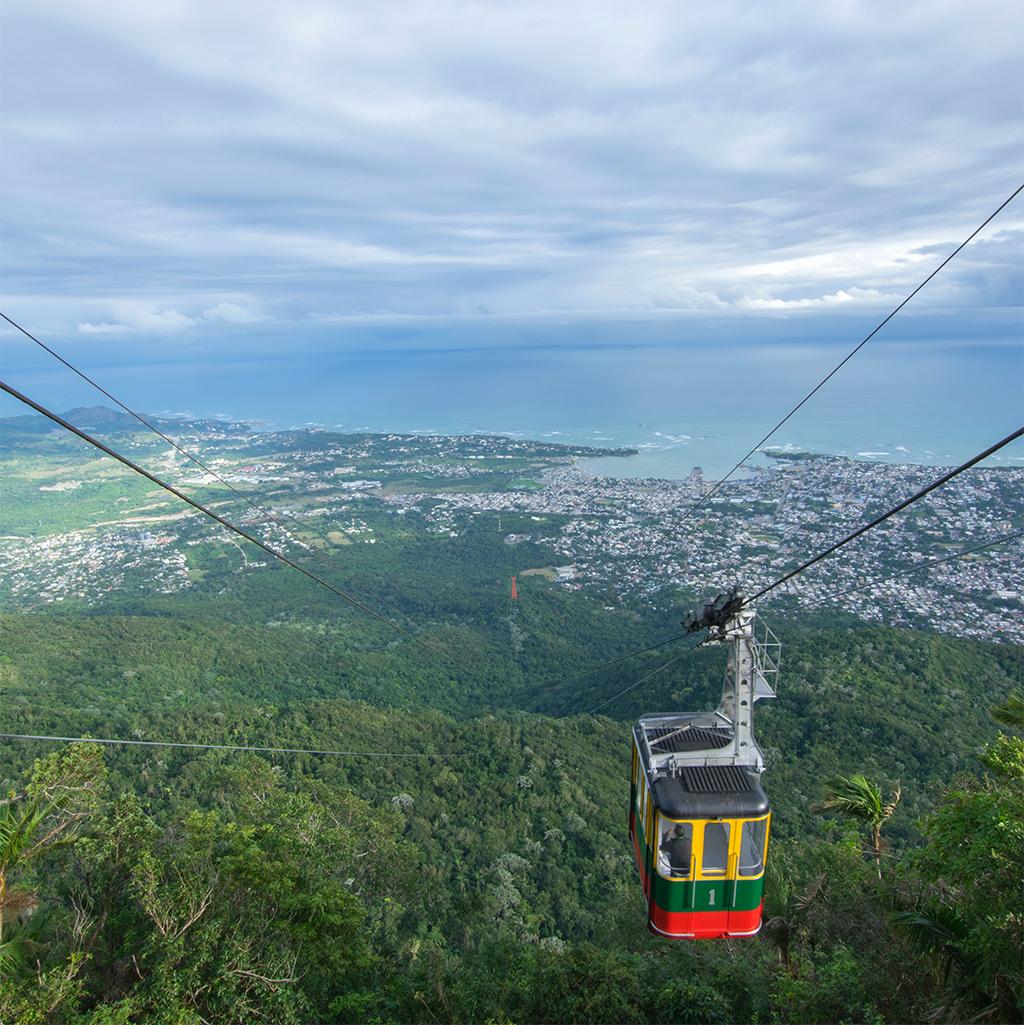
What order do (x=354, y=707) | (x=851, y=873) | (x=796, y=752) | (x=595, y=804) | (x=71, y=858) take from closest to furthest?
(x=71, y=858), (x=851, y=873), (x=595, y=804), (x=796, y=752), (x=354, y=707)

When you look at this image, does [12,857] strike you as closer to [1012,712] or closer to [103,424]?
[1012,712]

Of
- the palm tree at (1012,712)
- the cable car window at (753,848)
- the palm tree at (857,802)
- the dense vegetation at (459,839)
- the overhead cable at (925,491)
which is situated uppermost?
the overhead cable at (925,491)

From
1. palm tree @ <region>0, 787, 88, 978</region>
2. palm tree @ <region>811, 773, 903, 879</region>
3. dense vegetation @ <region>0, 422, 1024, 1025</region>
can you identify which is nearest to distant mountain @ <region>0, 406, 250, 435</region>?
dense vegetation @ <region>0, 422, 1024, 1025</region>

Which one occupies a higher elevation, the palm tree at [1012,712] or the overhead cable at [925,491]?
the overhead cable at [925,491]

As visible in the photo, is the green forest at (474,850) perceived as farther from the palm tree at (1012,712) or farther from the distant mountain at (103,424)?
the distant mountain at (103,424)

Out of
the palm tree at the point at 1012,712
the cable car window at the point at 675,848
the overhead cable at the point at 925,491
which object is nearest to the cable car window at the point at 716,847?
the cable car window at the point at 675,848

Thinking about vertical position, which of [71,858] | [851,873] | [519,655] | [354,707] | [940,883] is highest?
[940,883]

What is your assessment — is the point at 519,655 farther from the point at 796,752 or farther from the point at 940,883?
the point at 940,883

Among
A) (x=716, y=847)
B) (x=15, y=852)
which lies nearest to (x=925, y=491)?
(x=716, y=847)

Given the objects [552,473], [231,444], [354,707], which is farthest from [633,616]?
[231,444]
